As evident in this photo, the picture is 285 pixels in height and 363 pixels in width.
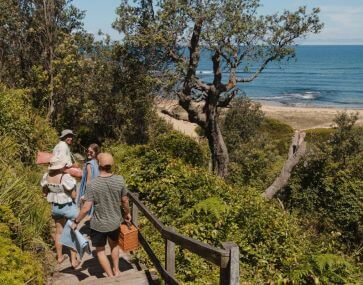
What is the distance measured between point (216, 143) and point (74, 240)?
12.9m

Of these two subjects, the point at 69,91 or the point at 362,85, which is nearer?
the point at 69,91

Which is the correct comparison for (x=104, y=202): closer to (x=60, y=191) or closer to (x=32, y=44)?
(x=60, y=191)

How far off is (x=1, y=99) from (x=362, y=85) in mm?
102063

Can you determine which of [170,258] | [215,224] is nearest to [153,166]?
[215,224]

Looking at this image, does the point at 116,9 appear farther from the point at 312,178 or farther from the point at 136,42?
the point at 312,178

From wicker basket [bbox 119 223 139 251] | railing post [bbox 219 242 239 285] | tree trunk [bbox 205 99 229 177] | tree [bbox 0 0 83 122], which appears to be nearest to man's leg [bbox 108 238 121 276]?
wicker basket [bbox 119 223 139 251]

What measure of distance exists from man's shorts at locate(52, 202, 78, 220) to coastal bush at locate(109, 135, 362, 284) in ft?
5.20

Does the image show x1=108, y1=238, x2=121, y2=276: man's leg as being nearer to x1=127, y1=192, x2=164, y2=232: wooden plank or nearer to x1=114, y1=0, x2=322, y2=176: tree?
x1=127, y1=192, x2=164, y2=232: wooden plank

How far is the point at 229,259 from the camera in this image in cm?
430

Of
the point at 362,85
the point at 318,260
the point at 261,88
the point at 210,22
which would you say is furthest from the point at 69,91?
the point at 362,85

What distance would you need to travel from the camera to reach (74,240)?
6.84 m

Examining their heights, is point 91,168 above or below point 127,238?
above

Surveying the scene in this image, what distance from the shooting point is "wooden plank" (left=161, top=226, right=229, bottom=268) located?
432 cm

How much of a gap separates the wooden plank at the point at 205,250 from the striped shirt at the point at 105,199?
3.16ft
